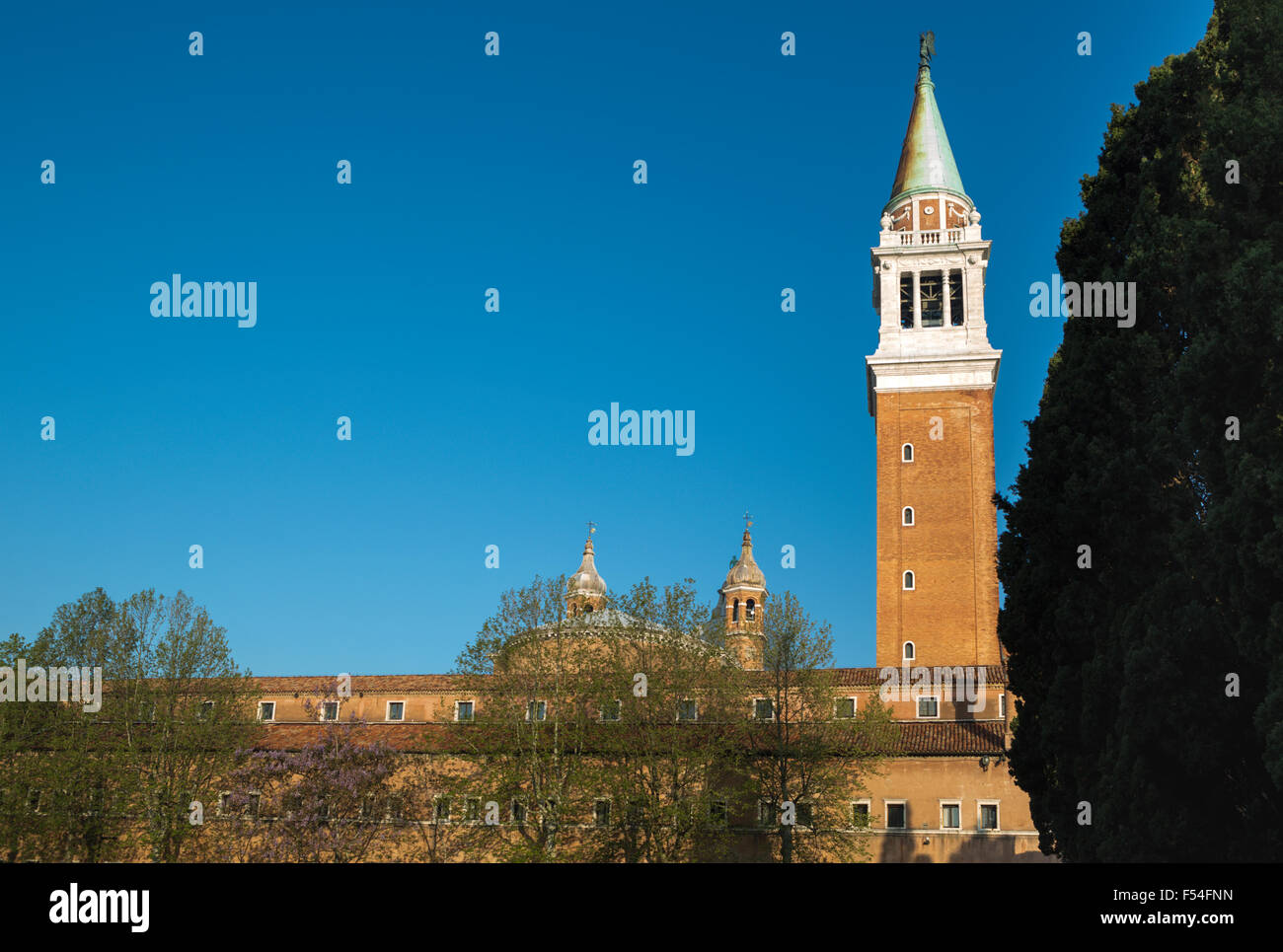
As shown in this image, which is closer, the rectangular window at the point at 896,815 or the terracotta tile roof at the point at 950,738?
the rectangular window at the point at 896,815

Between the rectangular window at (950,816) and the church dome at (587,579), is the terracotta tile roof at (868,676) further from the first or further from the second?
the church dome at (587,579)

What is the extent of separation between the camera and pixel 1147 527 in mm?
16344

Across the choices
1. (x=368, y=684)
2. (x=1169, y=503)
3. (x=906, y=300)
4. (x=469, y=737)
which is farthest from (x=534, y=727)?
(x=906, y=300)

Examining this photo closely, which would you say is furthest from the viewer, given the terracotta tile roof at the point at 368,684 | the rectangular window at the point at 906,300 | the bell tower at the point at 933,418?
the rectangular window at the point at 906,300

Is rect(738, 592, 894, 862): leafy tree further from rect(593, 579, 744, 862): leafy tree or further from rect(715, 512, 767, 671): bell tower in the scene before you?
rect(715, 512, 767, 671): bell tower

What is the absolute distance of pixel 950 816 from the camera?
3972 centimetres

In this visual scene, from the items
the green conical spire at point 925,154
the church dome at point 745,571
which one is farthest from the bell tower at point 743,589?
the green conical spire at point 925,154

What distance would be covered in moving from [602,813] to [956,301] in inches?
1306

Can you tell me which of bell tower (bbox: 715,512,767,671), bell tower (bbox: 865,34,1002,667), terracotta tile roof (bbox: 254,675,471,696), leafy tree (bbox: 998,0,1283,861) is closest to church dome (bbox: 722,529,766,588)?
bell tower (bbox: 715,512,767,671)

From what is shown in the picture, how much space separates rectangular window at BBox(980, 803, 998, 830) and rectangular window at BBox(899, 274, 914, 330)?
89.6 feet

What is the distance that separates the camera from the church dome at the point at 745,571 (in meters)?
69.8

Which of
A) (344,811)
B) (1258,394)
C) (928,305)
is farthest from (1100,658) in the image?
(928,305)

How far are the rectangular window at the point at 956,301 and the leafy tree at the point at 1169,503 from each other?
129 feet

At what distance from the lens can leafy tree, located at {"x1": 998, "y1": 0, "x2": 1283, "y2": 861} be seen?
1302 centimetres
